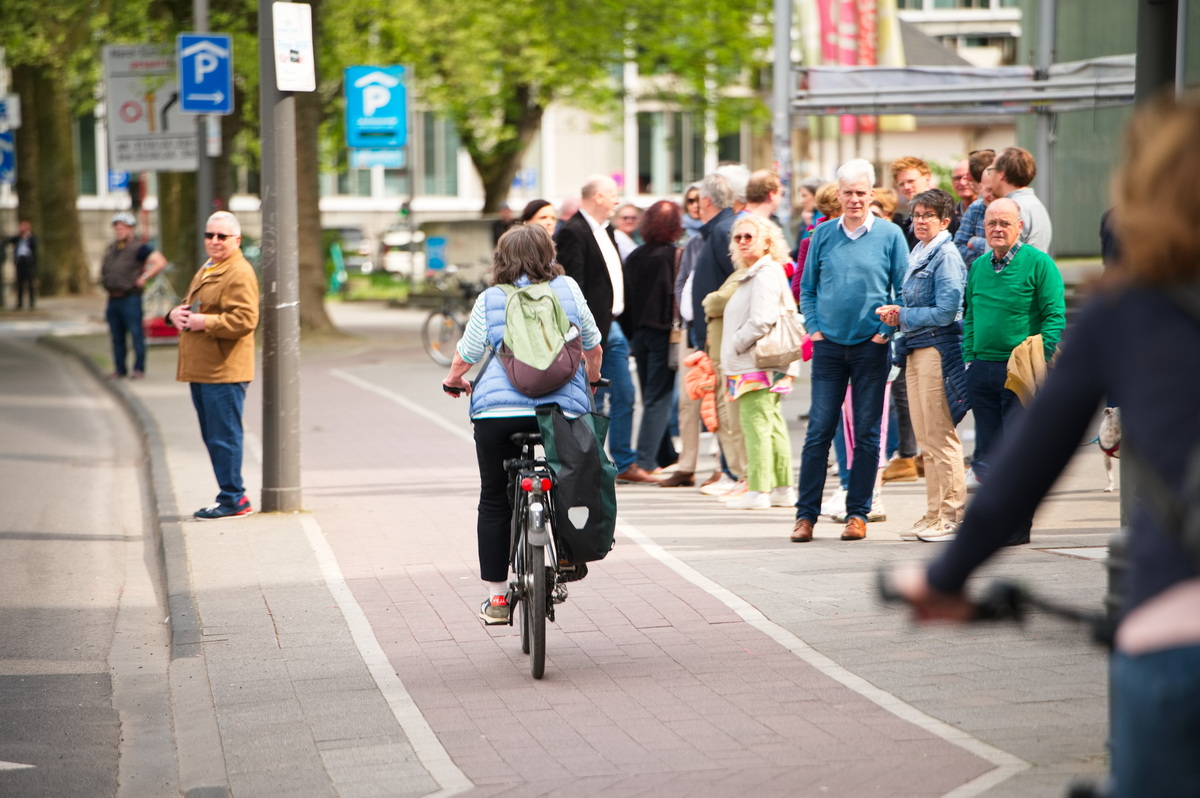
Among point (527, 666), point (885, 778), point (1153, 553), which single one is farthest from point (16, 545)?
point (1153, 553)

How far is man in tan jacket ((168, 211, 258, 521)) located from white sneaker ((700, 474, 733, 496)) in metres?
2.95

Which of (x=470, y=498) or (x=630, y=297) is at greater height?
(x=630, y=297)

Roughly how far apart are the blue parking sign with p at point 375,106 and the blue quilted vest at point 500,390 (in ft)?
46.2

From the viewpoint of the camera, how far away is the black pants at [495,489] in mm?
6016

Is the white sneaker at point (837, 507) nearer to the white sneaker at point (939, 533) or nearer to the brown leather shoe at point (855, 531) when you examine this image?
the brown leather shoe at point (855, 531)

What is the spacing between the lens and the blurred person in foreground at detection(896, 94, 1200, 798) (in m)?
2.07

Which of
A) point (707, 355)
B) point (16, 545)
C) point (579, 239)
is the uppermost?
point (579, 239)

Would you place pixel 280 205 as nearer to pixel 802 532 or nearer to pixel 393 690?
pixel 802 532

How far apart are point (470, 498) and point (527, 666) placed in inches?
161

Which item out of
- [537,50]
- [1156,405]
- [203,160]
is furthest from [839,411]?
[537,50]

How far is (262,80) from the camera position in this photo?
30.2ft

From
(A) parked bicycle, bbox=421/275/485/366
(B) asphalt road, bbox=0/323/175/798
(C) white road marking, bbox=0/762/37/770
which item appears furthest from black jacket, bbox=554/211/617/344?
(A) parked bicycle, bbox=421/275/485/366

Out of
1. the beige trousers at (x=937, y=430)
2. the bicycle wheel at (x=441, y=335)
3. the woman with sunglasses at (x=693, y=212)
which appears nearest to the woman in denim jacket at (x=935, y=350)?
the beige trousers at (x=937, y=430)

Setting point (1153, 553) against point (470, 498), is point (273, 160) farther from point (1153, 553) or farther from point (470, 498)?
point (1153, 553)
